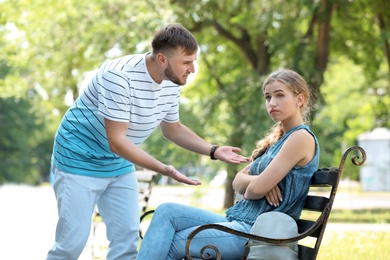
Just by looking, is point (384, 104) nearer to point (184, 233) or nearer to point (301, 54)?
point (301, 54)

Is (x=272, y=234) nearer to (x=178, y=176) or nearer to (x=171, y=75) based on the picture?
(x=178, y=176)

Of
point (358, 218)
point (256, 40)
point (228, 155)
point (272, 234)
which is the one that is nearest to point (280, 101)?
point (228, 155)

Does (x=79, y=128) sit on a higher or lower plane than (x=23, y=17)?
lower

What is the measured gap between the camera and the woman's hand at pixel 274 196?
4.21m

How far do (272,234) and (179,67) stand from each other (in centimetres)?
110

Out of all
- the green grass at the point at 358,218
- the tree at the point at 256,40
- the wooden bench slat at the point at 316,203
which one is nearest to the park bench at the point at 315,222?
the wooden bench slat at the point at 316,203

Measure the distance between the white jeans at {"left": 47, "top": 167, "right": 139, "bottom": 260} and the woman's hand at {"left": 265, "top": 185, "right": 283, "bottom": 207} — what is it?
1.14 m

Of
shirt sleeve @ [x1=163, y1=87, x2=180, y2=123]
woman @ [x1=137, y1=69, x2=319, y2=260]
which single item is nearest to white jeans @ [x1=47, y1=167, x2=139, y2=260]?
shirt sleeve @ [x1=163, y1=87, x2=180, y2=123]

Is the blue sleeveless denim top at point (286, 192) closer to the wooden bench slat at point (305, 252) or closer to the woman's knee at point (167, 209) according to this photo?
the wooden bench slat at point (305, 252)

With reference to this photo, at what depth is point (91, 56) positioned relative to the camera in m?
20.5

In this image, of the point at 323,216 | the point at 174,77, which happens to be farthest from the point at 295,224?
the point at 174,77

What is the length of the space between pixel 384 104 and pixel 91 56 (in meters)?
7.20

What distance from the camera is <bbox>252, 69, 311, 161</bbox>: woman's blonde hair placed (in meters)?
4.41

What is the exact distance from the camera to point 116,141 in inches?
180
